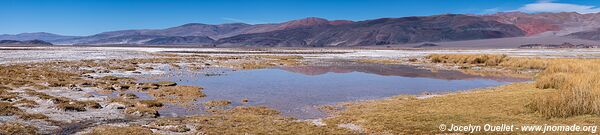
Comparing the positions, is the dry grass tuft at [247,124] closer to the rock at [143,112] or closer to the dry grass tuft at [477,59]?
the rock at [143,112]

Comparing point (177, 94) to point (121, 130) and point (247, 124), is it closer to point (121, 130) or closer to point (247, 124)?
point (247, 124)

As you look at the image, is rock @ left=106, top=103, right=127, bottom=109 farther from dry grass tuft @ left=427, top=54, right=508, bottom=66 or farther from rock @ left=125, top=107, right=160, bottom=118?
dry grass tuft @ left=427, top=54, right=508, bottom=66

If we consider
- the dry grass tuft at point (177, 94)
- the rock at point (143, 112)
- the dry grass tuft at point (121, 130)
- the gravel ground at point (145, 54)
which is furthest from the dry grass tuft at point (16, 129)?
the gravel ground at point (145, 54)

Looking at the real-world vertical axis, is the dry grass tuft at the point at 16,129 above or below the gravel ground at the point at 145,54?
above

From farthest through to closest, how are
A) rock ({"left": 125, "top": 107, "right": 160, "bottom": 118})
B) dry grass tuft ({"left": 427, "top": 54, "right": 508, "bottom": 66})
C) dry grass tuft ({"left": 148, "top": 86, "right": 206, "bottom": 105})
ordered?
dry grass tuft ({"left": 427, "top": 54, "right": 508, "bottom": 66}), dry grass tuft ({"left": 148, "top": 86, "right": 206, "bottom": 105}), rock ({"left": 125, "top": 107, "right": 160, "bottom": 118})

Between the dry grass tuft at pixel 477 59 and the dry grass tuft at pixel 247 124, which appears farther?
the dry grass tuft at pixel 477 59

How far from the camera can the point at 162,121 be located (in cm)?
1316

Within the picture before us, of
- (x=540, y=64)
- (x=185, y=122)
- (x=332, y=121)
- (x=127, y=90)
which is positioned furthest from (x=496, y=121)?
(x=540, y=64)

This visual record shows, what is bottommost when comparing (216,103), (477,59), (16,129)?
(477,59)

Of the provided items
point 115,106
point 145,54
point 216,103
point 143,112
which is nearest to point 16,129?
point 143,112

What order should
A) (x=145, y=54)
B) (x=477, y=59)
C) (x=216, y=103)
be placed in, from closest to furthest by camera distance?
(x=216, y=103)
(x=477, y=59)
(x=145, y=54)

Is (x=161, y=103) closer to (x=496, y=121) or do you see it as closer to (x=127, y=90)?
(x=127, y=90)

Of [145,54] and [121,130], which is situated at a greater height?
[121,130]

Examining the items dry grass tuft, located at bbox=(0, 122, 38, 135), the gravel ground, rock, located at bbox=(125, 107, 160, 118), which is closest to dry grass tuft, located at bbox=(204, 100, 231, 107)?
rock, located at bbox=(125, 107, 160, 118)
